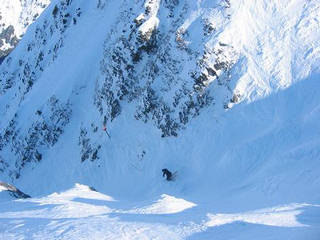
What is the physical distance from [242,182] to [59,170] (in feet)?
70.6

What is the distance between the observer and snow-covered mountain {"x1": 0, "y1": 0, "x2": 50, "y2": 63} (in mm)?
153625

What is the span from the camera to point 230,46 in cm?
3212

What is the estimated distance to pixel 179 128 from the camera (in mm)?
32656

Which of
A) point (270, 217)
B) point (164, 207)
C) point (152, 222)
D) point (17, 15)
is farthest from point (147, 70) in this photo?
point (17, 15)

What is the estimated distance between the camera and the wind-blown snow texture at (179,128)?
15.7 m

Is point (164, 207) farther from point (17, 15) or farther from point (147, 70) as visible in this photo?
point (17, 15)

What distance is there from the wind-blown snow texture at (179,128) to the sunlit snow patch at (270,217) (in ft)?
0.20

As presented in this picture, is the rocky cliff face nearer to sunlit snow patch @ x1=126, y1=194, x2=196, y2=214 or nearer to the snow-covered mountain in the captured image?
sunlit snow patch @ x1=126, y1=194, x2=196, y2=214

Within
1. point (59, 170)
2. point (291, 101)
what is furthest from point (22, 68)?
point (291, 101)

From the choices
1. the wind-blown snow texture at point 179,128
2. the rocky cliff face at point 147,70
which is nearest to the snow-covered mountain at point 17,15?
the rocky cliff face at point 147,70

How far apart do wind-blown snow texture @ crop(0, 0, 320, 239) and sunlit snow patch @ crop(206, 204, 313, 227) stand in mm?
61

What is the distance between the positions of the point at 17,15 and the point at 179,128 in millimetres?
139785

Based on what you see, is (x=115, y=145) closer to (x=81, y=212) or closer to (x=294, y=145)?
(x=294, y=145)

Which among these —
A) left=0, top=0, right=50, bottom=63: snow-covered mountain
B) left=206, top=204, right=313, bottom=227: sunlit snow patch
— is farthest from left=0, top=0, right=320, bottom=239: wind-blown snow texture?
left=0, top=0, right=50, bottom=63: snow-covered mountain
